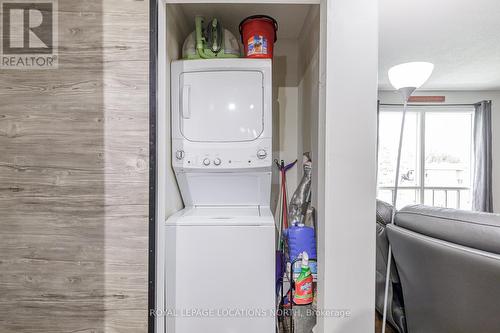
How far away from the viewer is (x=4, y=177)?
1.33 metres

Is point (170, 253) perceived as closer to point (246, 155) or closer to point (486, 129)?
point (246, 155)

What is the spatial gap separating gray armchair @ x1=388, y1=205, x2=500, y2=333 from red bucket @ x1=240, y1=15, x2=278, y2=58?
4.43 ft

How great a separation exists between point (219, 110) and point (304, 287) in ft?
3.95

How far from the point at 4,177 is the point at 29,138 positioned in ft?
0.75

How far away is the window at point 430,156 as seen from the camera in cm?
500

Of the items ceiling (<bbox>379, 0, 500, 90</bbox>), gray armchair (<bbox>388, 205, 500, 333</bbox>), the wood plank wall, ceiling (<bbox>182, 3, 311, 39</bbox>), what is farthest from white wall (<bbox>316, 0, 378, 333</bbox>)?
ceiling (<bbox>379, 0, 500, 90</bbox>)

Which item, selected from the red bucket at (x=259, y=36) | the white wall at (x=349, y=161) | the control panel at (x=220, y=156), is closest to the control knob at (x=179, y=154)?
the control panel at (x=220, y=156)

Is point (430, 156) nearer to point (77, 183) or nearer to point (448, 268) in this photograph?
point (448, 268)

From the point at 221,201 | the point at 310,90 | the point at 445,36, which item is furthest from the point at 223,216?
the point at 445,36

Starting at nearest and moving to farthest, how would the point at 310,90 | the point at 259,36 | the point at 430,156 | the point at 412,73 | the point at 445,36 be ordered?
the point at 412,73, the point at 259,36, the point at 310,90, the point at 445,36, the point at 430,156

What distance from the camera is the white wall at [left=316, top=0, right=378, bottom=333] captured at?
50.0 inches

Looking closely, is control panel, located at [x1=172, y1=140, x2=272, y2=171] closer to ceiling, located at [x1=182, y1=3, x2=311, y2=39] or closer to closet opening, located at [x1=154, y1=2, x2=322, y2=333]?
closet opening, located at [x1=154, y1=2, x2=322, y2=333]

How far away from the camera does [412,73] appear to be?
1.53 m

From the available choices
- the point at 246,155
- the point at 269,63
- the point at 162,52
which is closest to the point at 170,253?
the point at 246,155
